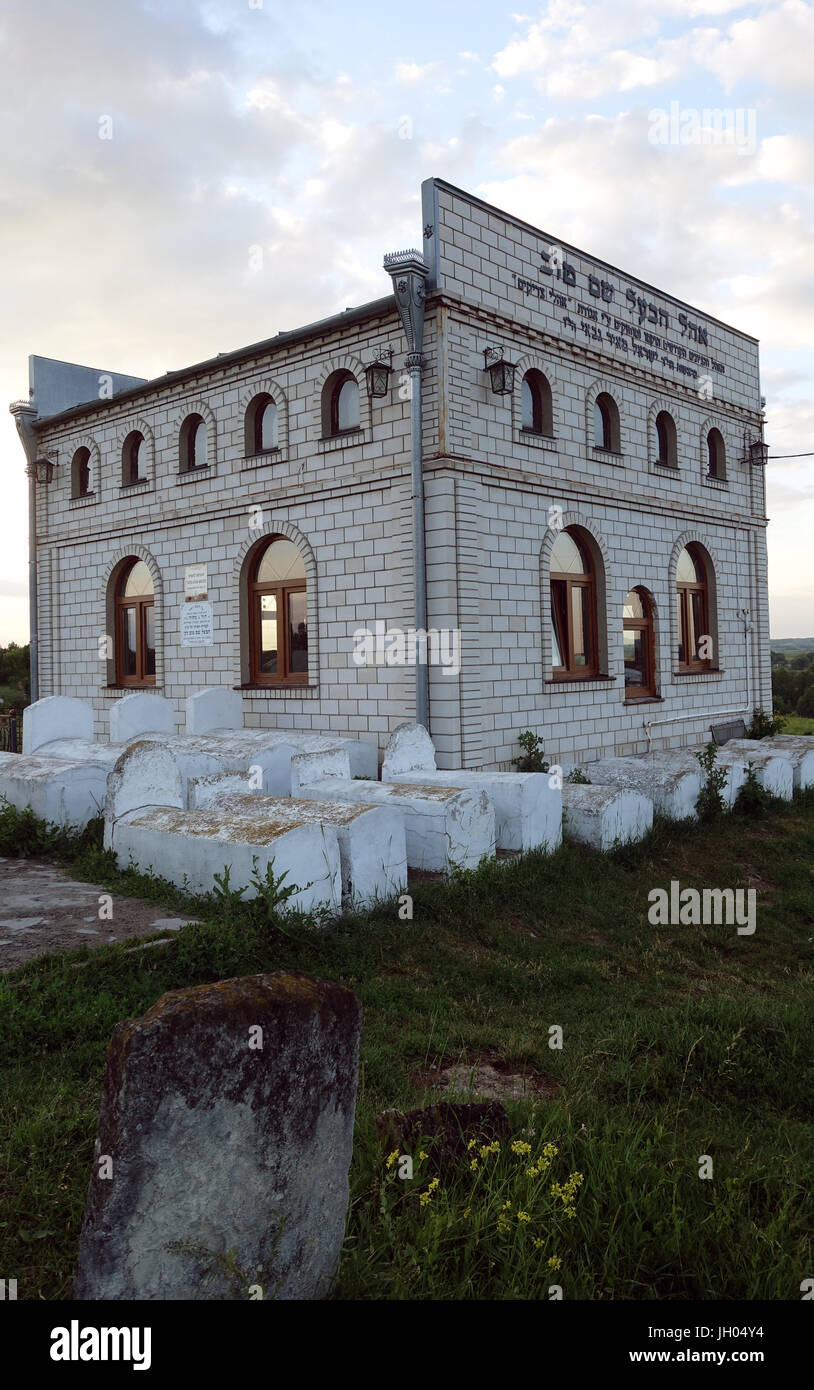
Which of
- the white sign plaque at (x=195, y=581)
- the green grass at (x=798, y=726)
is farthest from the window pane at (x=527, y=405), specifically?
the green grass at (x=798, y=726)

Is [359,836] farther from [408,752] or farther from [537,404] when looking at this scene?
[537,404]

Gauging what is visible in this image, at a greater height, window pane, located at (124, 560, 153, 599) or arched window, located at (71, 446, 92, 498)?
arched window, located at (71, 446, 92, 498)

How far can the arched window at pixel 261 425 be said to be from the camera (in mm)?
13297

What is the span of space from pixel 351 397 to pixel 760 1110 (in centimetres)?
1026

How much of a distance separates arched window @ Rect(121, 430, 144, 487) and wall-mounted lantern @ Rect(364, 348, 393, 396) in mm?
5664

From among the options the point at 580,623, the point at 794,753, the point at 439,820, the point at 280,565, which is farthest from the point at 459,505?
the point at 794,753

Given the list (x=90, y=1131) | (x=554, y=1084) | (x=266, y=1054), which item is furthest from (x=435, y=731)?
(x=266, y=1054)

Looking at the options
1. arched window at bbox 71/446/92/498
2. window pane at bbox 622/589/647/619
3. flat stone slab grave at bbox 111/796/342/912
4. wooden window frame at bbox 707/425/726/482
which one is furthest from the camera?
wooden window frame at bbox 707/425/726/482

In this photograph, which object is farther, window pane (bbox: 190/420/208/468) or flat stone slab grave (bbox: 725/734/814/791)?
window pane (bbox: 190/420/208/468)

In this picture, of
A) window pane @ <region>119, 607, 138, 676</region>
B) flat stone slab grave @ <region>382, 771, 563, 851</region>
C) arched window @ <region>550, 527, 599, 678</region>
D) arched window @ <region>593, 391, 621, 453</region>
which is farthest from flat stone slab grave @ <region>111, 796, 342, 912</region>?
arched window @ <region>593, 391, 621, 453</region>

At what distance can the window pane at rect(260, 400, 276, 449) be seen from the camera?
1327 cm

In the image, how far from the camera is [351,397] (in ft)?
40.3

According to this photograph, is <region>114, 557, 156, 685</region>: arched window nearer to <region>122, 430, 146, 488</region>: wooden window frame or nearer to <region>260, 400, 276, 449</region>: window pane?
<region>122, 430, 146, 488</region>: wooden window frame

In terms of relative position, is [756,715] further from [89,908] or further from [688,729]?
[89,908]
